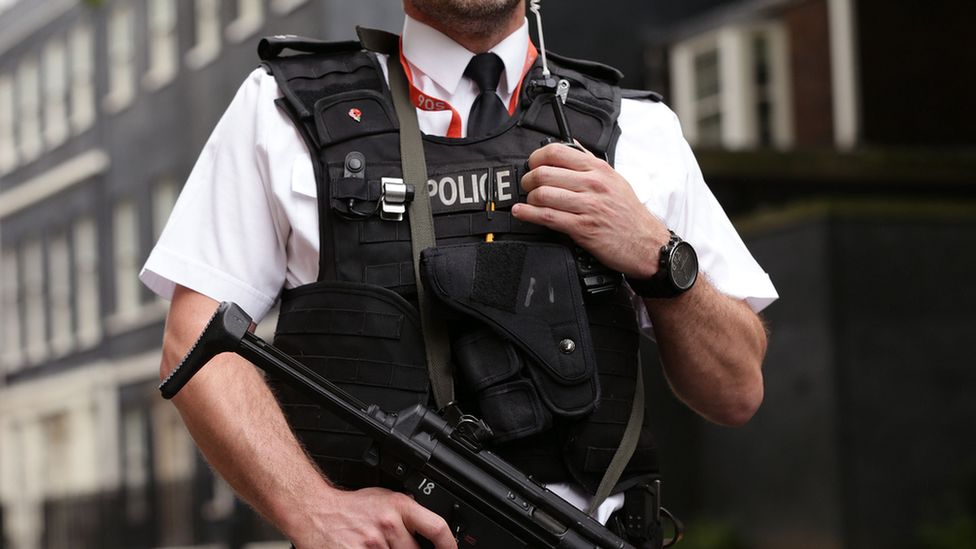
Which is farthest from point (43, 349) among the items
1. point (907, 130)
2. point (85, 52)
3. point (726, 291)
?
point (726, 291)

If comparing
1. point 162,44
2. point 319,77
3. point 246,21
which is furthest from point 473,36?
point 162,44

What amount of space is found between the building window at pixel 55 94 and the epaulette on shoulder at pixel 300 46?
889 inches

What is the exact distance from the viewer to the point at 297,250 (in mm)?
2576

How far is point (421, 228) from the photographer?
2.55 m

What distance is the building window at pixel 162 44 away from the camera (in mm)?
20906

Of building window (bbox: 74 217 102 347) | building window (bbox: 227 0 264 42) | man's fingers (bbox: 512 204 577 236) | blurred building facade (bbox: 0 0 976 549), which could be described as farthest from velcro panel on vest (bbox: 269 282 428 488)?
building window (bbox: 74 217 102 347)

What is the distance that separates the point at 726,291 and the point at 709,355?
5.7 inches

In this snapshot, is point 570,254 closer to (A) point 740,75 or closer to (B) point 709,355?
(B) point 709,355

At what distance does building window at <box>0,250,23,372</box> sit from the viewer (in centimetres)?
2569

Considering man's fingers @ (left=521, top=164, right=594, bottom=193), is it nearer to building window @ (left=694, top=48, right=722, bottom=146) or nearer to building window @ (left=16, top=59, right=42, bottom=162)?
building window @ (left=694, top=48, right=722, bottom=146)

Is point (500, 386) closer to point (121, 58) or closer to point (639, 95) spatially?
point (639, 95)

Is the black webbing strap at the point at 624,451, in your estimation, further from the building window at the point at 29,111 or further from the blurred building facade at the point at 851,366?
the building window at the point at 29,111

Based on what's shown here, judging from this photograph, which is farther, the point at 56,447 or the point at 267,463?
the point at 56,447

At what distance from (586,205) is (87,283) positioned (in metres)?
22.5
